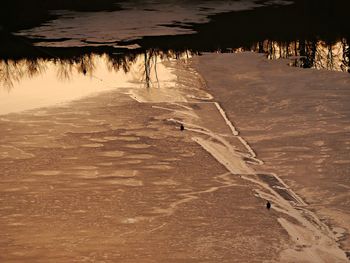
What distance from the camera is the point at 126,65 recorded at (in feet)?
43.7

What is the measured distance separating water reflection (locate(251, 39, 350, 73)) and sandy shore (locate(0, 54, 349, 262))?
3566mm

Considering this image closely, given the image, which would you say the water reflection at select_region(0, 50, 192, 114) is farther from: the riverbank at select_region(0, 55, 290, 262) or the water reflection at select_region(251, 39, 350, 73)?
the water reflection at select_region(251, 39, 350, 73)

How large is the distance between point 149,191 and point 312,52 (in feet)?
28.6

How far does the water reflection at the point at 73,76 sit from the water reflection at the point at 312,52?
1733 millimetres

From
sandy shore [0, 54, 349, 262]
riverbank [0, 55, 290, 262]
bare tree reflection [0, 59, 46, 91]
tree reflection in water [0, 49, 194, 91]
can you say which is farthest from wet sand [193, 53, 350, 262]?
bare tree reflection [0, 59, 46, 91]

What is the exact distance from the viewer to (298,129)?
859 cm

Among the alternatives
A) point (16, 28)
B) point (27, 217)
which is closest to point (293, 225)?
point (27, 217)

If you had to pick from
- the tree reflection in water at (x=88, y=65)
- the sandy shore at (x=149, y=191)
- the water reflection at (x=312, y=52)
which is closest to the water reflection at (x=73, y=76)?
the tree reflection in water at (x=88, y=65)

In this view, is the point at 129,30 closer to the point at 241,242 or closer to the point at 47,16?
the point at 47,16

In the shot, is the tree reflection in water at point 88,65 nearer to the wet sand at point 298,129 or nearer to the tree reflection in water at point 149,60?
the tree reflection in water at point 149,60

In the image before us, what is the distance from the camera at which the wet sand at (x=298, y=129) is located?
5.90m

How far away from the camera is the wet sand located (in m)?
5.90

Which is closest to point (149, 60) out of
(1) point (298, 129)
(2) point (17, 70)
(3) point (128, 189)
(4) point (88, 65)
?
(4) point (88, 65)

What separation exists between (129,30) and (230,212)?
12290 mm
